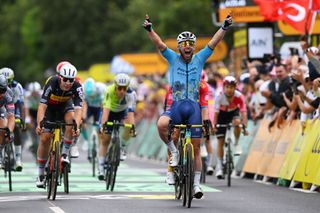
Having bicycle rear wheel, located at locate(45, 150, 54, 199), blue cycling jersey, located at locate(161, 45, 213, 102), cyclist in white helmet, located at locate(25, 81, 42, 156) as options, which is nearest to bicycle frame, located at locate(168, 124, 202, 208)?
blue cycling jersey, located at locate(161, 45, 213, 102)

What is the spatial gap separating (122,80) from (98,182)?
2.23m

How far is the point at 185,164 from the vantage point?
667 inches

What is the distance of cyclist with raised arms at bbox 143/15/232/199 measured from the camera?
1738 cm

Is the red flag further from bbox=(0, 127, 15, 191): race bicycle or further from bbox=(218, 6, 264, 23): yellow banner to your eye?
bbox=(0, 127, 15, 191): race bicycle

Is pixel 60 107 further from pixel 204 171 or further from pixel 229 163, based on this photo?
pixel 204 171

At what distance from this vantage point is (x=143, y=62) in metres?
61.2

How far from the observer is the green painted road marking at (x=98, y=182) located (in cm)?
2062

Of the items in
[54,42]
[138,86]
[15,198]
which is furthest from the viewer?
[54,42]

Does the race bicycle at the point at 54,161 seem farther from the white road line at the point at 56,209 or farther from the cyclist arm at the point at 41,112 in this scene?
the white road line at the point at 56,209

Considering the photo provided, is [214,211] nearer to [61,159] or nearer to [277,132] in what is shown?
[61,159]

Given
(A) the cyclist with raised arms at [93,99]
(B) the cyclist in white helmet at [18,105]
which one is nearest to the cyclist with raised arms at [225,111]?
(B) the cyclist in white helmet at [18,105]

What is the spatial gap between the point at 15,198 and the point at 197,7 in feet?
148

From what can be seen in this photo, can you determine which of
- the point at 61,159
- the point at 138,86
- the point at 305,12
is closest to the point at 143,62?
the point at 138,86

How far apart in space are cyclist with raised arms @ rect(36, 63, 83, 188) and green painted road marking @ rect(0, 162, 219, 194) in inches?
32.0
